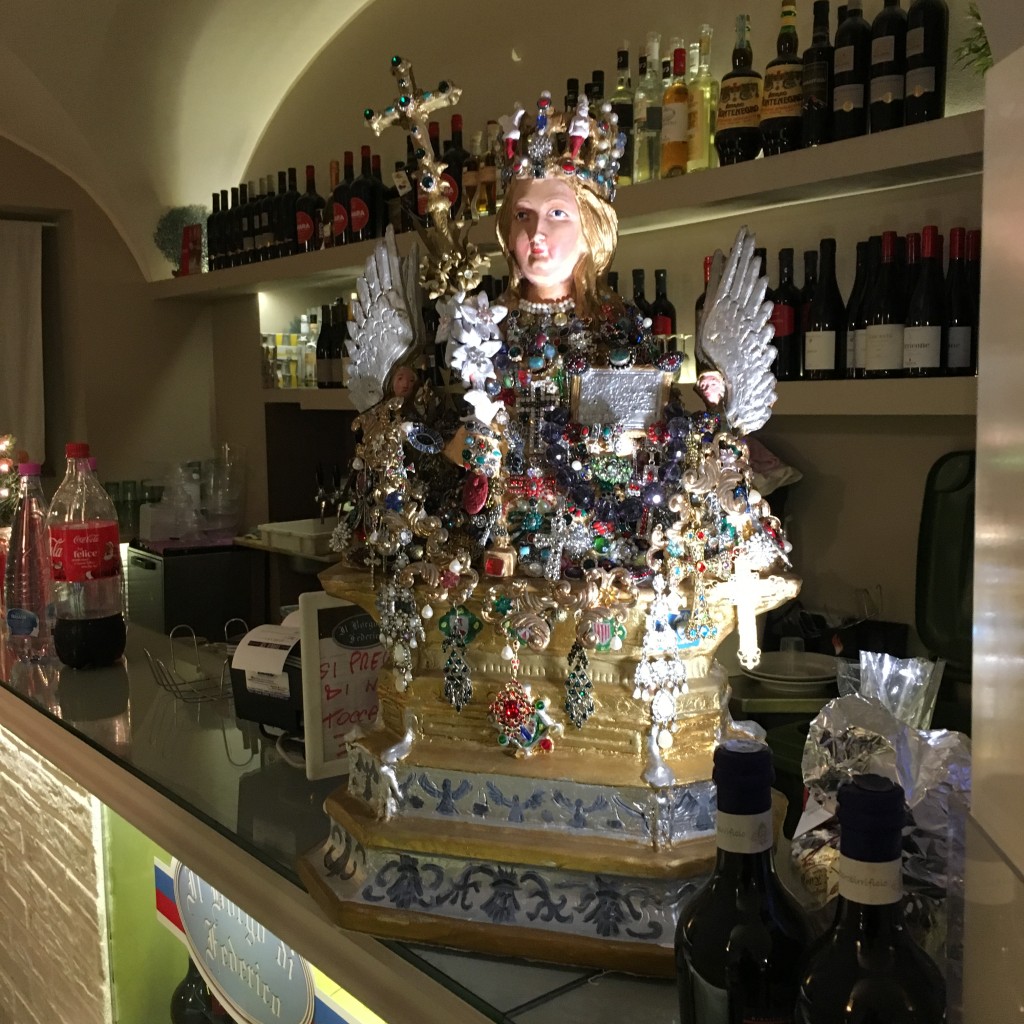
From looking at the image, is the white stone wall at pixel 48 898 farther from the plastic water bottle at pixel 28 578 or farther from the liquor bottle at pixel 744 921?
the liquor bottle at pixel 744 921

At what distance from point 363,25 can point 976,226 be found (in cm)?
236

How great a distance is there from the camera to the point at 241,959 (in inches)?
44.2

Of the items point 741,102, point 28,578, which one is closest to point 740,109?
point 741,102

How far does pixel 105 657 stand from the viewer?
63.5 inches

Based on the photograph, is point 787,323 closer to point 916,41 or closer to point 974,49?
point 916,41

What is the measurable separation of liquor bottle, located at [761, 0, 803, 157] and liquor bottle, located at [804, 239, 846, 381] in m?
0.23

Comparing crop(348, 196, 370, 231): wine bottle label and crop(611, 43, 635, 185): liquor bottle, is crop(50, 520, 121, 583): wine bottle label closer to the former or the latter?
crop(611, 43, 635, 185): liquor bottle

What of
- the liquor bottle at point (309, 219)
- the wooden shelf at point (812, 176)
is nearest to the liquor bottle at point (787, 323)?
the wooden shelf at point (812, 176)

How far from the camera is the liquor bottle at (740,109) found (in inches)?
79.7

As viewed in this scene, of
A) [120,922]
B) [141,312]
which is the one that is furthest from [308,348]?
[120,922]

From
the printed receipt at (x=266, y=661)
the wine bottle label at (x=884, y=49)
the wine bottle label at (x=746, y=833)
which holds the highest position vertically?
the wine bottle label at (x=884, y=49)

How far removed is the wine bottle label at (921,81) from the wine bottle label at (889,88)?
0.02 meters

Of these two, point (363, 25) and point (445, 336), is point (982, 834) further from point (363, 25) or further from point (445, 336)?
point (363, 25)

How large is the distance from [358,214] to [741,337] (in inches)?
96.9
